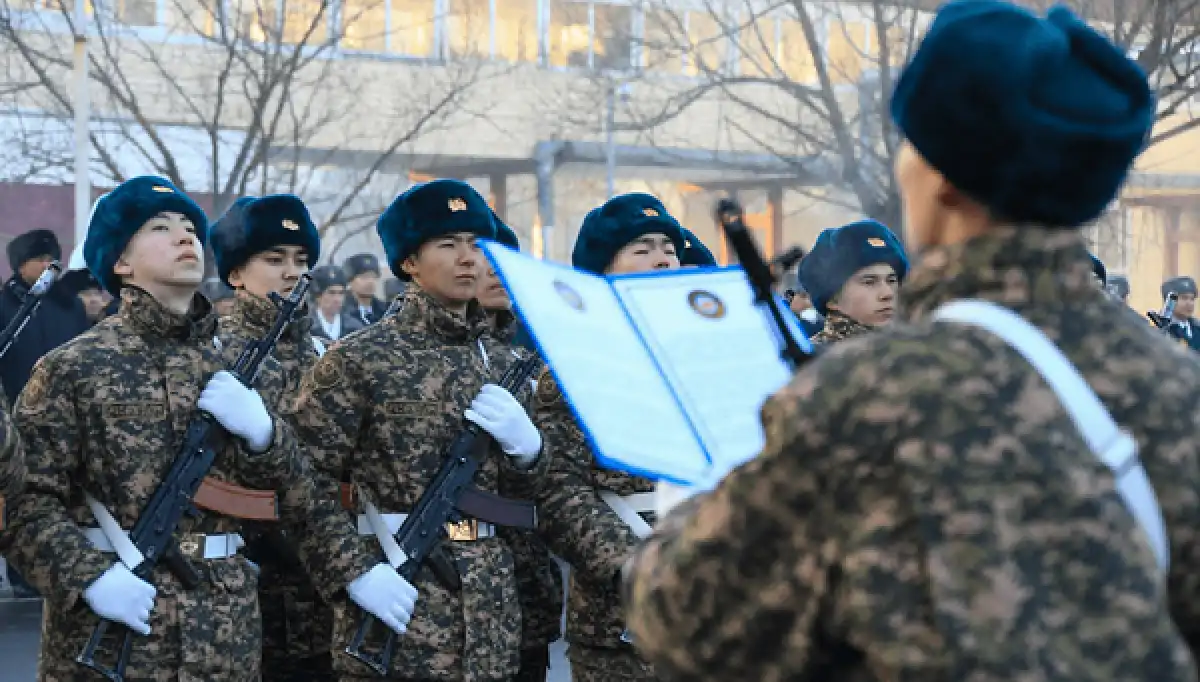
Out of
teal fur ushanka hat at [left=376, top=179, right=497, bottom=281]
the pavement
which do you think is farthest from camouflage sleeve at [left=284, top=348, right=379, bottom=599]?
the pavement

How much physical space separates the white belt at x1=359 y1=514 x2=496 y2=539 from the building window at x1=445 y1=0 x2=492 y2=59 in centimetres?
1930

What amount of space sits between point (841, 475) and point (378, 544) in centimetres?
370

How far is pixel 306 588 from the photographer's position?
656 cm

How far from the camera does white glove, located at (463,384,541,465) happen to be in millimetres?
5445

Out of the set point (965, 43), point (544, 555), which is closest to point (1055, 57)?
point (965, 43)

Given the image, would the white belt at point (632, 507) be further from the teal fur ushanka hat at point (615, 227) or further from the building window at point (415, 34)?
the building window at point (415, 34)

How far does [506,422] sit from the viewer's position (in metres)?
5.44

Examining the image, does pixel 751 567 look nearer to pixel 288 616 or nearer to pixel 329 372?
pixel 329 372

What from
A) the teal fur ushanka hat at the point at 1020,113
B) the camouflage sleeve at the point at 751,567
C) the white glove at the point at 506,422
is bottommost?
the white glove at the point at 506,422

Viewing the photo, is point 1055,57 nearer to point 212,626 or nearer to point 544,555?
Answer: point 212,626

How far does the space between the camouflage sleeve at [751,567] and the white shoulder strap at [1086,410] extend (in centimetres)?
22

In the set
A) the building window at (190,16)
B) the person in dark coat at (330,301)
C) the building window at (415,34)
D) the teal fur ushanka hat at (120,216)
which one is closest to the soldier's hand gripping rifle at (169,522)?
the teal fur ushanka hat at (120,216)

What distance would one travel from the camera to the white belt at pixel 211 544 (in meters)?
4.92

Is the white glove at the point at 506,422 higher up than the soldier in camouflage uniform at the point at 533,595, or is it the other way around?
the white glove at the point at 506,422
